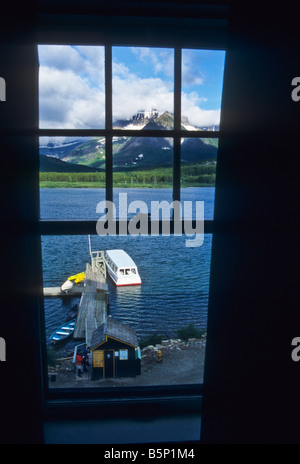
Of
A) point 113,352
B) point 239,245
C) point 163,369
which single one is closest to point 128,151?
point 239,245

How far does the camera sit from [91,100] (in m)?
1.98

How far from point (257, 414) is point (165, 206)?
1.29 m

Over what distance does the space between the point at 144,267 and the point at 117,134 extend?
2.76 feet

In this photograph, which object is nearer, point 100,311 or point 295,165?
point 295,165

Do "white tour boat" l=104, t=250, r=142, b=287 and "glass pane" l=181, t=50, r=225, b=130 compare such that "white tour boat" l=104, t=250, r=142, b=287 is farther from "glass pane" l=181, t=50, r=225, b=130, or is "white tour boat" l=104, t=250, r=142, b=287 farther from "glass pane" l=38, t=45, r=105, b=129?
"glass pane" l=181, t=50, r=225, b=130

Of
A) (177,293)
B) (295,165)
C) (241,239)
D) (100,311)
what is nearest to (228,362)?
(177,293)

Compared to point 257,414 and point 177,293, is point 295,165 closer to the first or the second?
point 177,293

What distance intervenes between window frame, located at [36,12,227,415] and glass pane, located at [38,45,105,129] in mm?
52

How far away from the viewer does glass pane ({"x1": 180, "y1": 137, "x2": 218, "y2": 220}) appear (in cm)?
196

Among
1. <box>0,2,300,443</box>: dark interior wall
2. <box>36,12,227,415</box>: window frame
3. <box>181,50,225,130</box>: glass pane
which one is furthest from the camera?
<box>181,50,225,130</box>: glass pane

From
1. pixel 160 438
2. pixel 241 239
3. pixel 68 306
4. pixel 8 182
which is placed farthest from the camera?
pixel 68 306

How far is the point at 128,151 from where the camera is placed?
192 centimetres

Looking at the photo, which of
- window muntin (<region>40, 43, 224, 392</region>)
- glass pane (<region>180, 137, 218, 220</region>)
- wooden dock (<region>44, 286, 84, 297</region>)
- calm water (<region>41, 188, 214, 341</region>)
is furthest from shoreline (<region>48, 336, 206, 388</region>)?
glass pane (<region>180, 137, 218, 220</region>)

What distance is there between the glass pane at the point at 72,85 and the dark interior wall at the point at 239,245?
0.72 ft
